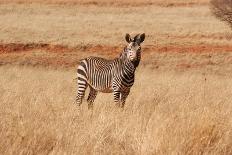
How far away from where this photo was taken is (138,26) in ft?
146

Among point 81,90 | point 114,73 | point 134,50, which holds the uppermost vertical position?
point 134,50

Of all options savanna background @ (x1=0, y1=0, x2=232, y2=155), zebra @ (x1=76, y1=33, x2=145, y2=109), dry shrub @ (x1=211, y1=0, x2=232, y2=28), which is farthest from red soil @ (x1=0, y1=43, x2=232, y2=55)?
zebra @ (x1=76, y1=33, x2=145, y2=109)

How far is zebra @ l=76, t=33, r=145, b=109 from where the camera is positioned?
1143cm

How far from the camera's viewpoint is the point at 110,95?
14.9 meters

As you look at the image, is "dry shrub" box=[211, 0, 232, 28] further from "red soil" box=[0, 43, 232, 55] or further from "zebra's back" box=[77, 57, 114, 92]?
"zebra's back" box=[77, 57, 114, 92]

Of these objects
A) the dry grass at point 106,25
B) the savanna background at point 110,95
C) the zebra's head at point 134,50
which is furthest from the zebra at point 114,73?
the dry grass at point 106,25

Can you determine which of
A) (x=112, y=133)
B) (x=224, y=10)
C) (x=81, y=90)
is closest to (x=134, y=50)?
(x=81, y=90)

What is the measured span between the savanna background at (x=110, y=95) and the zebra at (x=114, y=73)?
37 centimetres

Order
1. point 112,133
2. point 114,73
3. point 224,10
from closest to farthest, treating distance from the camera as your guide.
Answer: point 112,133 < point 114,73 < point 224,10

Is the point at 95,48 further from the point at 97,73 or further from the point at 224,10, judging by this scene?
the point at 97,73

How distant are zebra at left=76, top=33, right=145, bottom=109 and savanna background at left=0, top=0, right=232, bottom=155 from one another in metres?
0.37

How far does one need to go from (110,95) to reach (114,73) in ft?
8.50

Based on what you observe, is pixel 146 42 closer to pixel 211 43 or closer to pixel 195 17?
pixel 211 43

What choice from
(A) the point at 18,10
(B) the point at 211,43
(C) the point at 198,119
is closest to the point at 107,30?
(B) the point at 211,43
